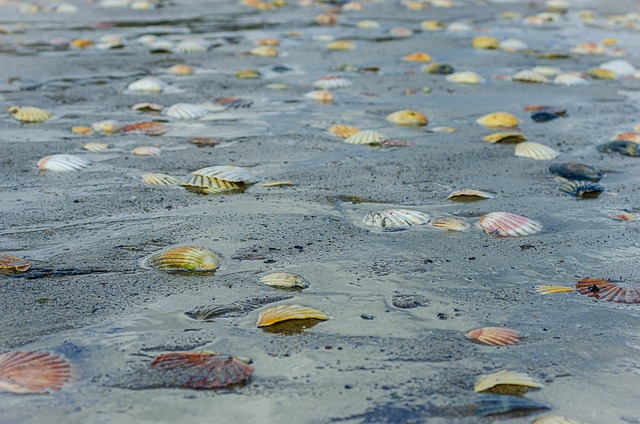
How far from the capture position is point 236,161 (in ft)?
15.8

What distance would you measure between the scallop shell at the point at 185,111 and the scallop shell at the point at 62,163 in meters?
1.26

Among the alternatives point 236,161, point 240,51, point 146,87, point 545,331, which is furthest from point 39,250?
point 240,51

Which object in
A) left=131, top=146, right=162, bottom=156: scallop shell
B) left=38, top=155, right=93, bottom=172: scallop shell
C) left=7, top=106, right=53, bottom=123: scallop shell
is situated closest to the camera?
left=38, top=155, right=93, bottom=172: scallop shell

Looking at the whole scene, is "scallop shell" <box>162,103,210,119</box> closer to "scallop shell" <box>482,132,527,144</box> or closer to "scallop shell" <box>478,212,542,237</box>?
"scallop shell" <box>482,132,527,144</box>

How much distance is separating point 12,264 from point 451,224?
2077mm

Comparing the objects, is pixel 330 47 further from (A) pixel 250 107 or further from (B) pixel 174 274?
(B) pixel 174 274

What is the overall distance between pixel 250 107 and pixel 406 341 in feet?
12.6

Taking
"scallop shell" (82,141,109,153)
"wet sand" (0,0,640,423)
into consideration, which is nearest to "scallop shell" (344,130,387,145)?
"wet sand" (0,0,640,423)

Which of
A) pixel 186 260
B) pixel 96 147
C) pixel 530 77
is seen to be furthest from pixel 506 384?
pixel 530 77

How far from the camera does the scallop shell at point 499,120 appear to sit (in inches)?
231

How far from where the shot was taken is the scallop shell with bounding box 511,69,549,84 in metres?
7.48

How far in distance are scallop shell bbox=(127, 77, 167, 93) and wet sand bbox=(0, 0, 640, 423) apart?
0.37 feet

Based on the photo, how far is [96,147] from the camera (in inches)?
198

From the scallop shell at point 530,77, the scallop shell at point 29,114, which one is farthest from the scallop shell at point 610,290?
the scallop shell at point 530,77
